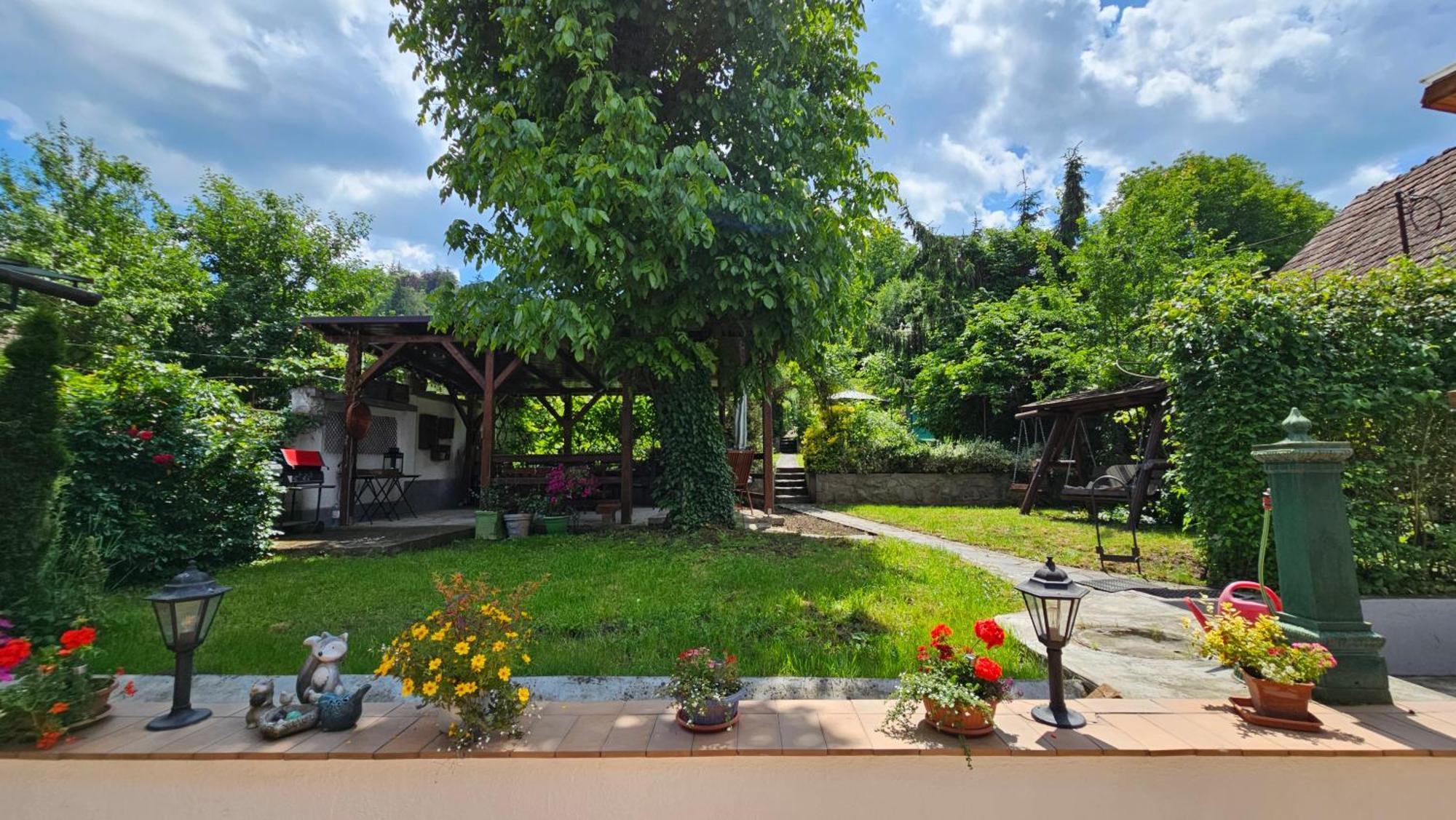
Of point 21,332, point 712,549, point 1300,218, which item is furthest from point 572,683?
point 1300,218

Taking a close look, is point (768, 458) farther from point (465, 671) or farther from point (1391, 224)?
point (1391, 224)

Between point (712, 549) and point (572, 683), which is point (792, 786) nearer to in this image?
point (572, 683)

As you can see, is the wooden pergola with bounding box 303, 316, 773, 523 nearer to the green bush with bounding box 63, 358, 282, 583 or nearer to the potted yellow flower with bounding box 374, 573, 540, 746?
the green bush with bounding box 63, 358, 282, 583

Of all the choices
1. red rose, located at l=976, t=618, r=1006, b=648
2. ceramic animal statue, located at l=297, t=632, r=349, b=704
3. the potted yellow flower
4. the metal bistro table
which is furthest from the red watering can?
the metal bistro table

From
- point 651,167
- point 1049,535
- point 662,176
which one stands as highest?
point 651,167

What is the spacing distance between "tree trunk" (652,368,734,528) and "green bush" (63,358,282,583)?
4.42 meters

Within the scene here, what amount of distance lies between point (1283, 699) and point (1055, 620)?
3.15 feet

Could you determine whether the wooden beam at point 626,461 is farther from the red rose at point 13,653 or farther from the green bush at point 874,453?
the red rose at point 13,653

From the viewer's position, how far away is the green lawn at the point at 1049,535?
596 centimetres

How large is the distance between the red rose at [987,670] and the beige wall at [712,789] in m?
0.27

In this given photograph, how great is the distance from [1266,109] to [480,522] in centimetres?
1355

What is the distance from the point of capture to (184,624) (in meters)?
2.28

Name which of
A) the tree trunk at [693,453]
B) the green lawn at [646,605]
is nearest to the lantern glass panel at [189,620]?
the green lawn at [646,605]

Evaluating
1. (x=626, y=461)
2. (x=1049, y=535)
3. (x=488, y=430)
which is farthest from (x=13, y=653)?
(x=1049, y=535)
